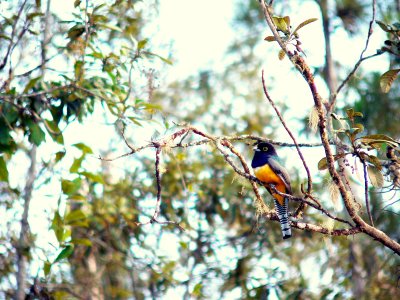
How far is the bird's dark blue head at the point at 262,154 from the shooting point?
4.95 meters

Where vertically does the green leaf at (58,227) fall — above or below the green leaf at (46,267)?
above

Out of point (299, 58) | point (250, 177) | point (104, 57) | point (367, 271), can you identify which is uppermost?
point (104, 57)

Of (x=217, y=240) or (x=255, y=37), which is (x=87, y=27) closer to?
(x=217, y=240)

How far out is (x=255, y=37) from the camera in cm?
1090

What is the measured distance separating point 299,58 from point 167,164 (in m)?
3.87

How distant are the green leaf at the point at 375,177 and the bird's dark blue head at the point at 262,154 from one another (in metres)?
1.24

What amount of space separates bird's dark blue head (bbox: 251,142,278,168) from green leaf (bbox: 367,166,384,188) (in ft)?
4.08

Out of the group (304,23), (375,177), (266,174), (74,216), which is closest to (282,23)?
(304,23)

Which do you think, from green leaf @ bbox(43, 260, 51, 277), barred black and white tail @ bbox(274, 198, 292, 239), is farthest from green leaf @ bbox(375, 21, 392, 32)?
green leaf @ bbox(43, 260, 51, 277)

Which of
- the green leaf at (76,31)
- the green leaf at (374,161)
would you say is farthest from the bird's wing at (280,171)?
the green leaf at (76,31)

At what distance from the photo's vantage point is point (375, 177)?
3.73 m

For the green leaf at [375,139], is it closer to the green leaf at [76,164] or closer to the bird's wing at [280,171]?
the bird's wing at [280,171]

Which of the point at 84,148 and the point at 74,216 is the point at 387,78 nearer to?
the point at 84,148

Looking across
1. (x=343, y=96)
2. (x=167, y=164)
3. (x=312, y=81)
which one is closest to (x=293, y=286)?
(x=167, y=164)
